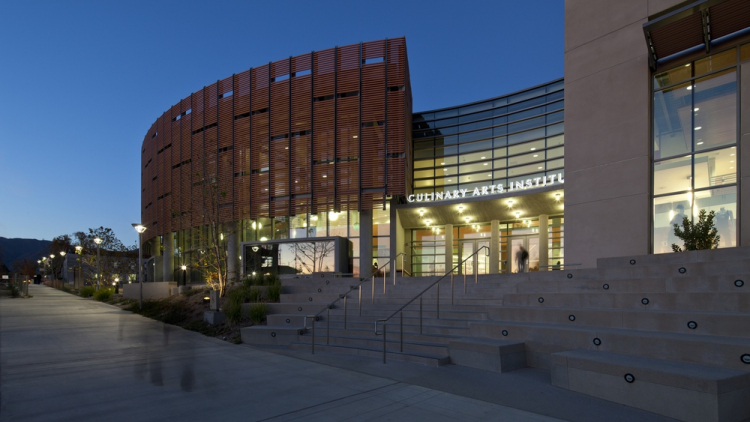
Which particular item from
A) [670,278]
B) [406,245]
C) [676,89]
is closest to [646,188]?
[676,89]

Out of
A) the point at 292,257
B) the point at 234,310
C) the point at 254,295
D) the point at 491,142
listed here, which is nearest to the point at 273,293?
the point at 254,295

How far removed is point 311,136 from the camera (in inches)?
1054

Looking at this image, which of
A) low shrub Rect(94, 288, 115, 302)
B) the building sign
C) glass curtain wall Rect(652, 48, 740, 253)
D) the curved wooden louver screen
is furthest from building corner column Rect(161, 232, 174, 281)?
glass curtain wall Rect(652, 48, 740, 253)

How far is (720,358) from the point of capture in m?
6.18

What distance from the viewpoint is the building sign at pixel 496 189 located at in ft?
74.4

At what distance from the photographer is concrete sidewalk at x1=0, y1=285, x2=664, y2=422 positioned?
6219 mm

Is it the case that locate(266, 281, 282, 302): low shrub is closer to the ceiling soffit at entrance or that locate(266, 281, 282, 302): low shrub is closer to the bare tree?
the bare tree

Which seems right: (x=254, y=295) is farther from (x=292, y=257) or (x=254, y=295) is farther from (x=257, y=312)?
(x=292, y=257)

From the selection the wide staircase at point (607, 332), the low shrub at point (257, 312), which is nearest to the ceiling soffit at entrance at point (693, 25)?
the wide staircase at point (607, 332)

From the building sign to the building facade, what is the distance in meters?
0.11

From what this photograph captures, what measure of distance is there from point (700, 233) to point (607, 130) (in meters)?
4.24

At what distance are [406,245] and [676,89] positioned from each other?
703 inches

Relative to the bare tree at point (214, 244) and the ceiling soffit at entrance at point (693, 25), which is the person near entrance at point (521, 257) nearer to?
the ceiling soffit at entrance at point (693, 25)

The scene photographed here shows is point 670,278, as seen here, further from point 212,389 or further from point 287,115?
point 287,115
